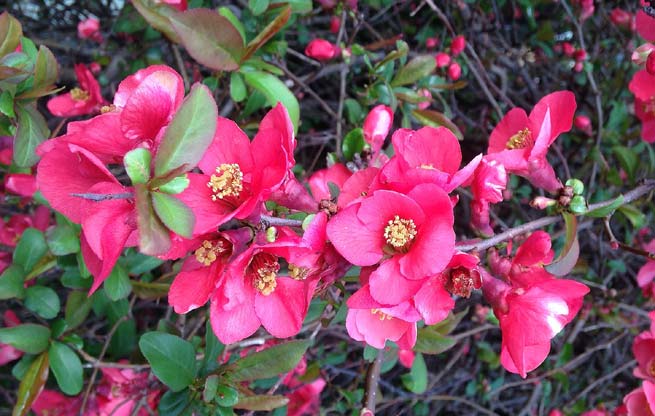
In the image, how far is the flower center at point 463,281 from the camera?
0.74 metres

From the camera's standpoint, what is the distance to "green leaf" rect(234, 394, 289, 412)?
0.99 meters

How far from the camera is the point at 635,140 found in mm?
1903

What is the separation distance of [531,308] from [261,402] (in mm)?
499

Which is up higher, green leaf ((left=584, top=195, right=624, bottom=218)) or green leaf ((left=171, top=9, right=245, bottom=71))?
green leaf ((left=171, top=9, right=245, bottom=71))

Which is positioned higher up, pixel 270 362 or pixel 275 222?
pixel 275 222

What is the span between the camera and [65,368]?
1.13m

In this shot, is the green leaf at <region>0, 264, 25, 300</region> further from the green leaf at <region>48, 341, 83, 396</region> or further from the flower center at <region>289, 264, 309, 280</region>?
the flower center at <region>289, 264, 309, 280</region>

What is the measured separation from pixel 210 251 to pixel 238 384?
0.42 m

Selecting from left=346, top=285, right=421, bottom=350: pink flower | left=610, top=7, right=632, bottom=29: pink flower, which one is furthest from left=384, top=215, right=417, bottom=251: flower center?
left=610, top=7, right=632, bottom=29: pink flower

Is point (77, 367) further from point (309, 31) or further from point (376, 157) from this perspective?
point (309, 31)

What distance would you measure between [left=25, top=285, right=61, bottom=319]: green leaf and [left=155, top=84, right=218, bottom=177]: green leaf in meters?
0.76

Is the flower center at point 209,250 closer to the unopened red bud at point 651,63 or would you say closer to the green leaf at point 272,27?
the green leaf at point 272,27

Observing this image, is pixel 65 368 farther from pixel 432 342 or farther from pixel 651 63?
pixel 651 63

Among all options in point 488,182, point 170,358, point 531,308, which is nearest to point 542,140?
point 488,182
